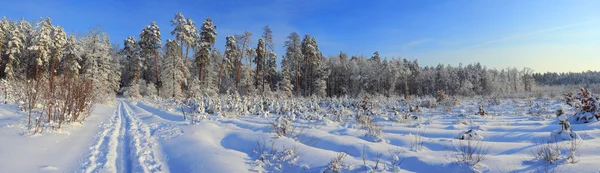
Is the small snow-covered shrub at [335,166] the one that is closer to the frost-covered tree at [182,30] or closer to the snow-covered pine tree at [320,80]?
the frost-covered tree at [182,30]

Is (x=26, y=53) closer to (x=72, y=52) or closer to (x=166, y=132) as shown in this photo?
(x=72, y=52)

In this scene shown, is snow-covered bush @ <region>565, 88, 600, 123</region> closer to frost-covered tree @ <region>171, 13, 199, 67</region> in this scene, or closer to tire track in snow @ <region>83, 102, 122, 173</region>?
tire track in snow @ <region>83, 102, 122, 173</region>

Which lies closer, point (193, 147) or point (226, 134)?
point (193, 147)

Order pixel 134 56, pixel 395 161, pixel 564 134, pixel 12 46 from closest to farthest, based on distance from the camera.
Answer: pixel 395 161
pixel 564 134
pixel 12 46
pixel 134 56

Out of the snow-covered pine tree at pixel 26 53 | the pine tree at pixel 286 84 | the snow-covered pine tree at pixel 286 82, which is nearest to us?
the pine tree at pixel 286 84

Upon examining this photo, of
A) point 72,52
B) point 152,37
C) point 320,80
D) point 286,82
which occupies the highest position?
point 152,37

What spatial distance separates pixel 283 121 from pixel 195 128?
2.62 m

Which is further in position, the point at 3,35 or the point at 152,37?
the point at 3,35

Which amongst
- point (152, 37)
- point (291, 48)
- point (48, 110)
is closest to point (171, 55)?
point (152, 37)

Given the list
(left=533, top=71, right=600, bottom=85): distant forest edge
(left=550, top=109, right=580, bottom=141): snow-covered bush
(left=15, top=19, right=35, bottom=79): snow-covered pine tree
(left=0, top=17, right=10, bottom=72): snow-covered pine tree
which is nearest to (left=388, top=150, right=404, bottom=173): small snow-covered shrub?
(left=550, top=109, right=580, bottom=141): snow-covered bush

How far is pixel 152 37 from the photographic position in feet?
107

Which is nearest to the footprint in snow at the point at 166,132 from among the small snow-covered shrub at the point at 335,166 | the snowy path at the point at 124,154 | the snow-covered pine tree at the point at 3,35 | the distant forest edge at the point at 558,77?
the snowy path at the point at 124,154

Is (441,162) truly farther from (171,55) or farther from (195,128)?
(171,55)

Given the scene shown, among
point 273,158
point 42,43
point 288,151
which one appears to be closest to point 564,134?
point 288,151
